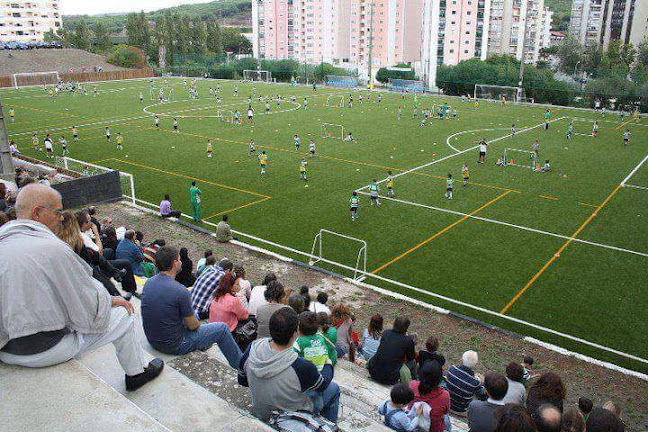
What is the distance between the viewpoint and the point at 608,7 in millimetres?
121312

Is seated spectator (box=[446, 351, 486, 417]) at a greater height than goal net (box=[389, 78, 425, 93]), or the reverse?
goal net (box=[389, 78, 425, 93])

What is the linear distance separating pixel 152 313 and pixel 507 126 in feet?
146

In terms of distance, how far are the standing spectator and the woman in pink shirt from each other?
17.4ft

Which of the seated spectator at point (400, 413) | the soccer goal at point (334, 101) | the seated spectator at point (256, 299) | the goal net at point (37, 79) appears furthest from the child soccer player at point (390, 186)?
the goal net at point (37, 79)

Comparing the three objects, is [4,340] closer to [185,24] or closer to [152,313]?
[152,313]

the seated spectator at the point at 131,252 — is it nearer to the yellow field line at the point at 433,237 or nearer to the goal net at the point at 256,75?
the yellow field line at the point at 433,237

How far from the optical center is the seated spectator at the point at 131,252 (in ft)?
41.6

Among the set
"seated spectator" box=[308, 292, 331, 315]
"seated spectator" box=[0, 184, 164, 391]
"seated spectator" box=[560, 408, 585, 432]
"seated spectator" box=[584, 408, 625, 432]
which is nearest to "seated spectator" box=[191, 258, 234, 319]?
"seated spectator" box=[308, 292, 331, 315]

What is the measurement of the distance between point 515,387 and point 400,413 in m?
1.95

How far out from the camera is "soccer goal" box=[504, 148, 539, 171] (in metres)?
31.9

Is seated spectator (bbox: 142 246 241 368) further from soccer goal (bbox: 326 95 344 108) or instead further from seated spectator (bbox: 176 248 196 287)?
soccer goal (bbox: 326 95 344 108)

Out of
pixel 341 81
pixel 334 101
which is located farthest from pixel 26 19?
pixel 334 101

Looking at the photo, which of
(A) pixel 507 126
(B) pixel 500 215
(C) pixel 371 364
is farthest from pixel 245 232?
(A) pixel 507 126

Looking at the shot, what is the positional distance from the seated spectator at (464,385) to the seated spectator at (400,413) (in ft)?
6.93
